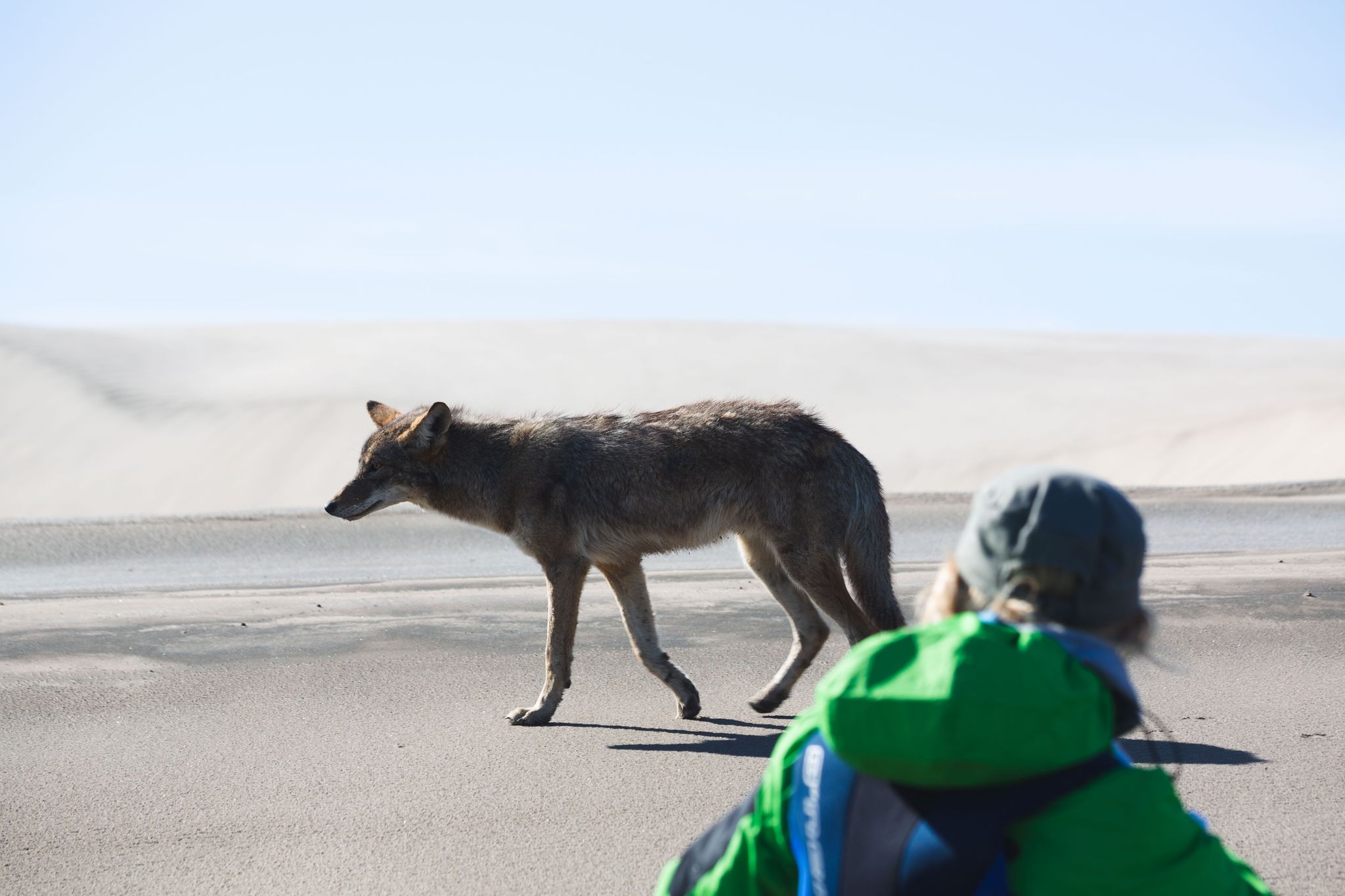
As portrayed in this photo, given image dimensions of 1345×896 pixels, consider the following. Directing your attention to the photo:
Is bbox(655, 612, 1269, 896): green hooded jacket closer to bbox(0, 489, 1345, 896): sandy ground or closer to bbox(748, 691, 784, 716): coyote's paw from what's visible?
bbox(0, 489, 1345, 896): sandy ground

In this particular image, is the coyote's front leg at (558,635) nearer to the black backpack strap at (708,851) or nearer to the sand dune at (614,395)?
the black backpack strap at (708,851)

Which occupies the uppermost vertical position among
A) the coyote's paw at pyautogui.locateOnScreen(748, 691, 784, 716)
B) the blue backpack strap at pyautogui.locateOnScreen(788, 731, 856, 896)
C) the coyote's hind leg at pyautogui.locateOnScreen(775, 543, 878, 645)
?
the blue backpack strap at pyautogui.locateOnScreen(788, 731, 856, 896)

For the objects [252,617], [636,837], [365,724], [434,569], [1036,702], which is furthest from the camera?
[434,569]

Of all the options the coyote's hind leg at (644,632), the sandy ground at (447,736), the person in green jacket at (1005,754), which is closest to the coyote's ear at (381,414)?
the sandy ground at (447,736)

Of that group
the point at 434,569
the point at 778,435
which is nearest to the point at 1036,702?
the point at 778,435

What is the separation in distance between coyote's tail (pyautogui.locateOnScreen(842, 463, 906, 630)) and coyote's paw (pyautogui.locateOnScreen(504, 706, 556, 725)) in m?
1.88

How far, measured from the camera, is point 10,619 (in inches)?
432

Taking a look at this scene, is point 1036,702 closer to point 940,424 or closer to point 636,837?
point 636,837

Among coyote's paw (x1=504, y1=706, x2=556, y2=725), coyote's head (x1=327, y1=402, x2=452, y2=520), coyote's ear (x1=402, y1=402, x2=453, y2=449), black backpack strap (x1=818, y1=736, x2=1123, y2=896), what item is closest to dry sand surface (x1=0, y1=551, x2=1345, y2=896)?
coyote's paw (x1=504, y1=706, x2=556, y2=725)

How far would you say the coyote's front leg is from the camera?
7.29 metres

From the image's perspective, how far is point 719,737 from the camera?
6.99 m

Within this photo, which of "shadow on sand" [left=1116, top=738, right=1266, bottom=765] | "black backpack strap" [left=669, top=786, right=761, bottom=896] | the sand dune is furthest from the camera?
the sand dune

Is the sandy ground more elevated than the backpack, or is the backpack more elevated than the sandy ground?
the backpack

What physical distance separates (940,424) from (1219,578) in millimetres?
33205
